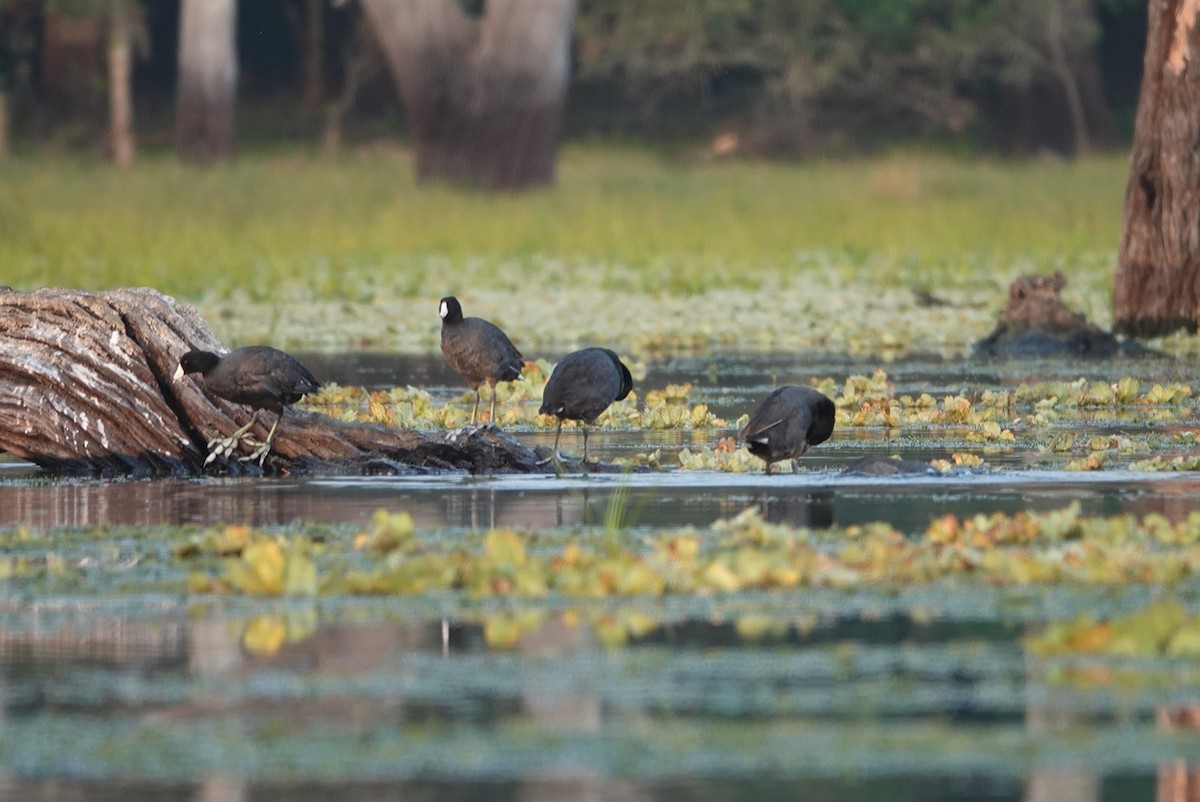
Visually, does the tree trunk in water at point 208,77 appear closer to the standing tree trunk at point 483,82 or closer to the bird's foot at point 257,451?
the standing tree trunk at point 483,82

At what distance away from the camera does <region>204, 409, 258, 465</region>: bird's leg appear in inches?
421

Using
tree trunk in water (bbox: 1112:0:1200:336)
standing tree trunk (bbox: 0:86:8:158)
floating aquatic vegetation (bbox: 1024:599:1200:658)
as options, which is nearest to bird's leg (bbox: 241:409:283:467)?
floating aquatic vegetation (bbox: 1024:599:1200:658)

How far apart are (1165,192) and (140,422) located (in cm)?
879

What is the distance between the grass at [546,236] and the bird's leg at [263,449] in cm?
744

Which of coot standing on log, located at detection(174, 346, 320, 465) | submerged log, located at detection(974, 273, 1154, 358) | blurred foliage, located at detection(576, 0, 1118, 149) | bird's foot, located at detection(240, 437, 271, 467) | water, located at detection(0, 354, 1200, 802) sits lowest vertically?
water, located at detection(0, 354, 1200, 802)

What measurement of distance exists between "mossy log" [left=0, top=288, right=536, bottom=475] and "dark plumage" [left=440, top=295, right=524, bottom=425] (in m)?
1.17

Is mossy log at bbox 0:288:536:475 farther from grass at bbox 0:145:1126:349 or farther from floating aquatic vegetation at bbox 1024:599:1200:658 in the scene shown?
grass at bbox 0:145:1126:349

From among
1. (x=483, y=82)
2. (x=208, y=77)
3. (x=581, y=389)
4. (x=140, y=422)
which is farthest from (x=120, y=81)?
(x=581, y=389)

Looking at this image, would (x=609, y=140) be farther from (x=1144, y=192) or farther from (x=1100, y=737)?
(x=1100, y=737)

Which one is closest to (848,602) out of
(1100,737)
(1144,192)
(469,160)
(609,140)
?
(1100,737)

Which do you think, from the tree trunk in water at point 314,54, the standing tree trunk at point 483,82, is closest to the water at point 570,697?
the standing tree trunk at point 483,82

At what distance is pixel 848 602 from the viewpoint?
287 inches

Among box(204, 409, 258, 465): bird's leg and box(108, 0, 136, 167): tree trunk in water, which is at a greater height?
box(108, 0, 136, 167): tree trunk in water

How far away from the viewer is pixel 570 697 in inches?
239
